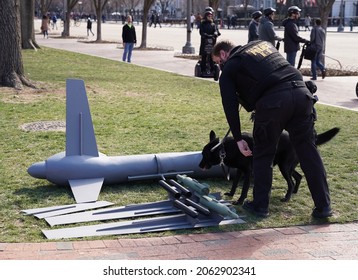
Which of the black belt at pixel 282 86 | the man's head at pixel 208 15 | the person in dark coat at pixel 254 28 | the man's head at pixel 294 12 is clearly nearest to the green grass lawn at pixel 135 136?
the black belt at pixel 282 86

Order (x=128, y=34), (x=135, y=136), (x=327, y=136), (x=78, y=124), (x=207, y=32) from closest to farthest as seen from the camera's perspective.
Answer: (x=327, y=136) → (x=78, y=124) → (x=135, y=136) → (x=207, y=32) → (x=128, y=34)

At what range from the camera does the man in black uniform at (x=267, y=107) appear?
542 centimetres

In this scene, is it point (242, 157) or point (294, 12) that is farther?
point (294, 12)

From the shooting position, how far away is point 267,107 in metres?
5.41

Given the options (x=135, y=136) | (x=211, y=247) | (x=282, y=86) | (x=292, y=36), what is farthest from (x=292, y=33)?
(x=211, y=247)

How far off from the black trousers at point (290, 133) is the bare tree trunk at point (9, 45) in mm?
9201

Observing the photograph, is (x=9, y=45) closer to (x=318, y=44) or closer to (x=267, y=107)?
(x=318, y=44)

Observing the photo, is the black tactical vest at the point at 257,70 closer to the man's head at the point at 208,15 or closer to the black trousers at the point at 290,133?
the black trousers at the point at 290,133

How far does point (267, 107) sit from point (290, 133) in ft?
1.36

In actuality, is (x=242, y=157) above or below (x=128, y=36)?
below

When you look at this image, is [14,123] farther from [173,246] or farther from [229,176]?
[173,246]

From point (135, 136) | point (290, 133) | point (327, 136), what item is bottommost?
point (135, 136)

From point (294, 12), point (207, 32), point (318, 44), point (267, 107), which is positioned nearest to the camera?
point (267, 107)
